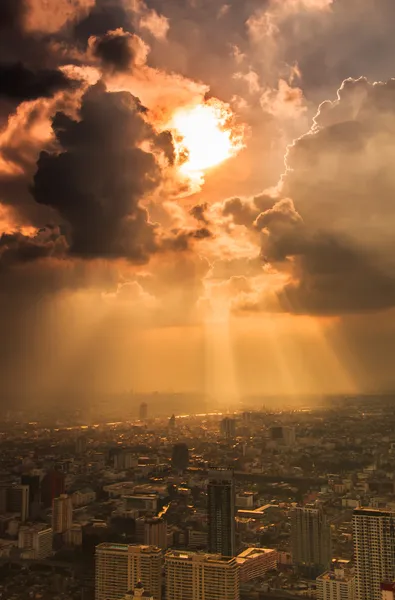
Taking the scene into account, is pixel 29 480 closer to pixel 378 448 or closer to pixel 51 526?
pixel 51 526

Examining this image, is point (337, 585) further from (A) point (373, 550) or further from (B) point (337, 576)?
(A) point (373, 550)

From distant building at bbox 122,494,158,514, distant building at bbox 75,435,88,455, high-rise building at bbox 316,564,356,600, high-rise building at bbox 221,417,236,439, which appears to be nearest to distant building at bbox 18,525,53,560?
distant building at bbox 122,494,158,514

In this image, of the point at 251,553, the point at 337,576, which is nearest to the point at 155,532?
the point at 251,553

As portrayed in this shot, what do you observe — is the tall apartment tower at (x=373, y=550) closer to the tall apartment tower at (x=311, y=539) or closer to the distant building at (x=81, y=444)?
the tall apartment tower at (x=311, y=539)

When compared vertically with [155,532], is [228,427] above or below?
above

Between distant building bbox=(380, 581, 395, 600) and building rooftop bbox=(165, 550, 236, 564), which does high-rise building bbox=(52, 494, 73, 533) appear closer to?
building rooftop bbox=(165, 550, 236, 564)

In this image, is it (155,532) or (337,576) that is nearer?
(337,576)

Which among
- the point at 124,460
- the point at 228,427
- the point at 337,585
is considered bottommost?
the point at 337,585

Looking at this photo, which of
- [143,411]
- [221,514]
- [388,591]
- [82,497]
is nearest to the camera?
[388,591]
